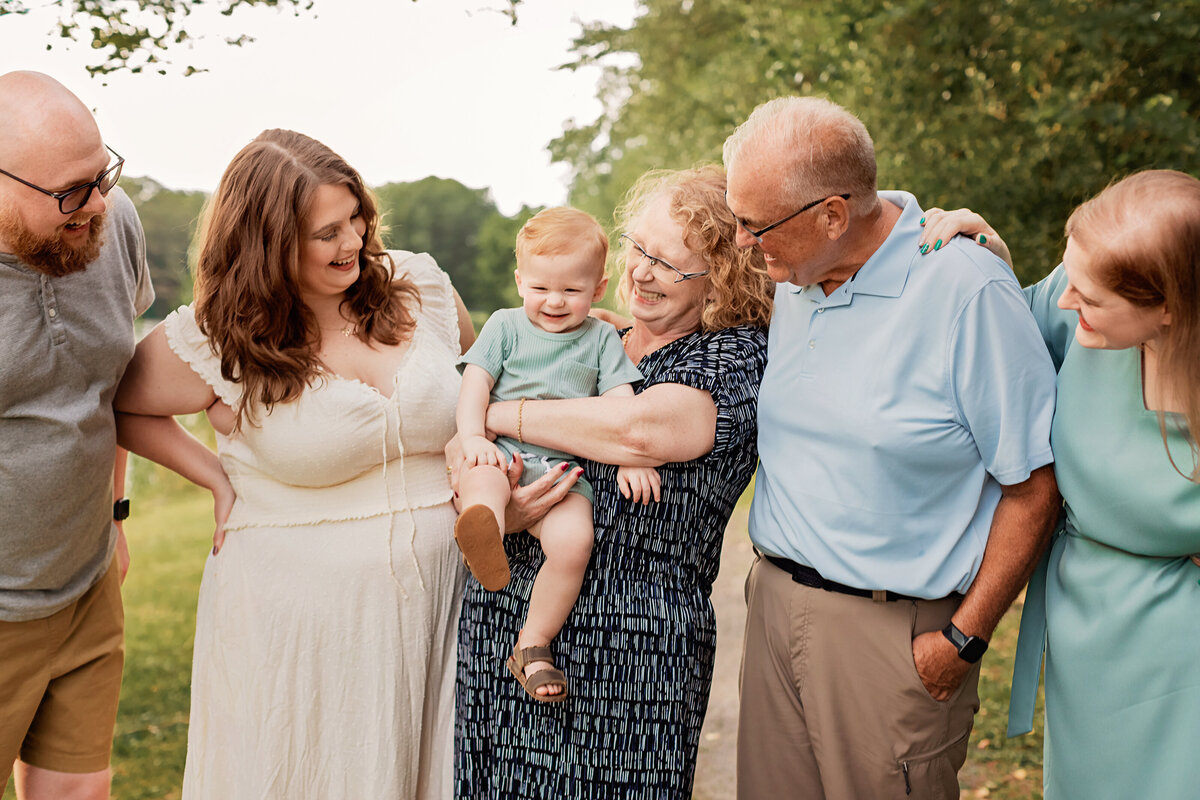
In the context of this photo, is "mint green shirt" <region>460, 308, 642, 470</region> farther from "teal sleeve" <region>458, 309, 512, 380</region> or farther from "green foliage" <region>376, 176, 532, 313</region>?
"green foliage" <region>376, 176, 532, 313</region>

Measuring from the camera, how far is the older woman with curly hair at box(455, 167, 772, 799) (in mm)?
2344

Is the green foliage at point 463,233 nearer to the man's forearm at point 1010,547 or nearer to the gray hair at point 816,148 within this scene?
the gray hair at point 816,148

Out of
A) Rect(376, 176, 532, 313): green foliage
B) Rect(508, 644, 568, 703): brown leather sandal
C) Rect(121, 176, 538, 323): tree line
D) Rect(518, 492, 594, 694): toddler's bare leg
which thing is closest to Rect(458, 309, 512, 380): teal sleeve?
Rect(518, 492, 594, 694): toddler's bare leg

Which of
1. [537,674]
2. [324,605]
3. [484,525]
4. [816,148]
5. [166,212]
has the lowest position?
[537,674]

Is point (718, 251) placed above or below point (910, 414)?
above

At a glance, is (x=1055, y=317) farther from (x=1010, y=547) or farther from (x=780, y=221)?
(x=780, y=221)

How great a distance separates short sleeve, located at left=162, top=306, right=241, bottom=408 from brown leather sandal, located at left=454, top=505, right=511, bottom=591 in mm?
737

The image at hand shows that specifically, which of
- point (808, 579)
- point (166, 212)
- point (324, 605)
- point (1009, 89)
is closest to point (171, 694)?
point (166, 212)

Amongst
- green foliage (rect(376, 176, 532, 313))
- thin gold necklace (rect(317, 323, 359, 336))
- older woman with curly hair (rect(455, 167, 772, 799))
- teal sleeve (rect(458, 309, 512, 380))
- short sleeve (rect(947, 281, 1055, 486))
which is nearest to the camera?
short sleeve (rect(947, 281, 1055, 486))

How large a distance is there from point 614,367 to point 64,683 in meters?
1.62

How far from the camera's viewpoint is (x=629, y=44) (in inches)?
356

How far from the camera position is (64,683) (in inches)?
101

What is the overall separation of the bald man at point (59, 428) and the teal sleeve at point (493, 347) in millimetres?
853

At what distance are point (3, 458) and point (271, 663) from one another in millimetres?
786
